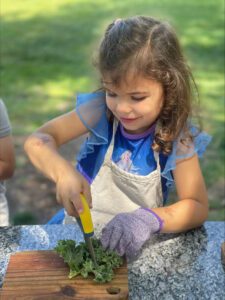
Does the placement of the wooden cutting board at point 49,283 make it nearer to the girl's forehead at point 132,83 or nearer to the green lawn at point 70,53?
the girl's forehead at point 132,83

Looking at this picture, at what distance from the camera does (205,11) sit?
809 centimetres

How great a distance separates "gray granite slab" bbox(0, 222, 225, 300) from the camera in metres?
1.33

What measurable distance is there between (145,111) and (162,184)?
0.32 metres

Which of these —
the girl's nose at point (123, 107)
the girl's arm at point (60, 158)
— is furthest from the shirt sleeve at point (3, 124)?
the girl's nose at point (123, 107)

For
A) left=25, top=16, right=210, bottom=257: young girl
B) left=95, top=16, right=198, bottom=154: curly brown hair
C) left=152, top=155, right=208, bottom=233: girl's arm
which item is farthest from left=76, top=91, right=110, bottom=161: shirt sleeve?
left=152, top=155, right=208, bottom=233: girl's arm

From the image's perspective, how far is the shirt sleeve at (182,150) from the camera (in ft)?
5.20

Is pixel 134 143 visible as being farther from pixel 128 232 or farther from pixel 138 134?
pixel 128 232

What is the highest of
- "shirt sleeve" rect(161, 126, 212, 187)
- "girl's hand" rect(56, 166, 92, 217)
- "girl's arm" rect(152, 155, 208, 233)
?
"girl's hand" rect(56, 166, 92, 217)

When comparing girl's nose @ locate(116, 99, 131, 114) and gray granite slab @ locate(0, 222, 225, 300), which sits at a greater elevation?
girl's nose @ locate(116, 99, 131, 114)

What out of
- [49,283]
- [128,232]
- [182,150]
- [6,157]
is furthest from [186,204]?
[6,157]

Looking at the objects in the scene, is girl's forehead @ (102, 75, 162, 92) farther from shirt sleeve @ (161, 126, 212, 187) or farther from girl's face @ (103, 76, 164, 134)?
Answer: shirt sleeve @ (161, 126, 212, 187)

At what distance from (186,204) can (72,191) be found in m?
0.41

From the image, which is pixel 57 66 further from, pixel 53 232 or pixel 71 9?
pixel 53 232

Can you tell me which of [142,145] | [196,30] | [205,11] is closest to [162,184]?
[142,145]
